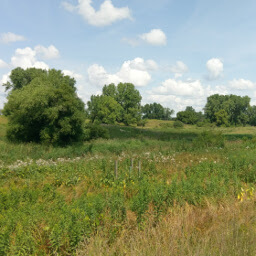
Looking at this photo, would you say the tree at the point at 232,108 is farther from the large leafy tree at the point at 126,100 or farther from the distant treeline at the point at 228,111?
the large leafy tree at the point at 126,100


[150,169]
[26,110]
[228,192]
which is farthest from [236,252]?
[26,110]

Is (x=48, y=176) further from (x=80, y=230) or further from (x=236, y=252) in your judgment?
(x=236, y=252)

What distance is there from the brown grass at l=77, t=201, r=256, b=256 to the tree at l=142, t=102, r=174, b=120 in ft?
398

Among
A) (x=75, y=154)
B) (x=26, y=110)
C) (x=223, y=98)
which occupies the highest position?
(x=223, y=98)

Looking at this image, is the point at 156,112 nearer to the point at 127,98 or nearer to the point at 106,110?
the point at 127,98

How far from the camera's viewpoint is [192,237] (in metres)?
4.22

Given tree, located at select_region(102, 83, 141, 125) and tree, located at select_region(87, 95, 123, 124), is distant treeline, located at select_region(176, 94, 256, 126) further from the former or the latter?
tree, located at select_region(87, 95, 123, 124)

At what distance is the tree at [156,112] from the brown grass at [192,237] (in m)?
121

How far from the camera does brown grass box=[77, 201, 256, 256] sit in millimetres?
3654

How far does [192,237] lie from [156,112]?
12539 centimetres

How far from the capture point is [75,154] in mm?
18219

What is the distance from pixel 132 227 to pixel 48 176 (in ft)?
18.7

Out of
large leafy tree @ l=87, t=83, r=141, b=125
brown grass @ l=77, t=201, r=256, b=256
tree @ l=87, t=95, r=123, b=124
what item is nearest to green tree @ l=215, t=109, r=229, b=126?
large leafy tree @ l=87, t=83, r=141, b=125

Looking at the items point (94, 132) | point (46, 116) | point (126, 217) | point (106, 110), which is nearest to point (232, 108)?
point (106, 110)
